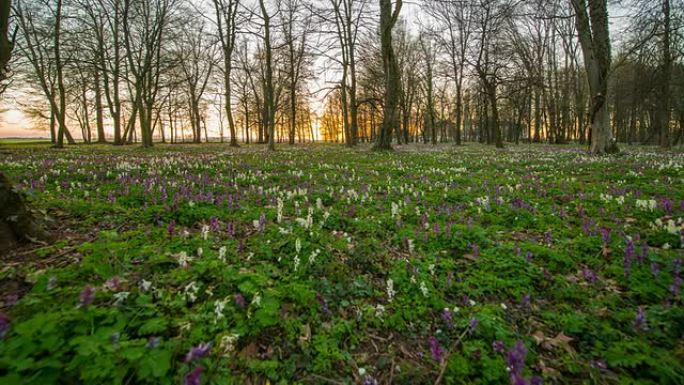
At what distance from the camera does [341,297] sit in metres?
3.01

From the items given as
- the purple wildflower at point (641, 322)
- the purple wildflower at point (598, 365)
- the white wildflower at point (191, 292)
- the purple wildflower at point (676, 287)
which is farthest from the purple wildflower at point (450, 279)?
the white wildflower at point (191, 292)

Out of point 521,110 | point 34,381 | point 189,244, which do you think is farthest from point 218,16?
point 521,110

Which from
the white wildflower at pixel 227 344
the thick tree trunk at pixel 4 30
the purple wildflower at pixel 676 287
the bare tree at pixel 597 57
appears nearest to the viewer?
the white wildflower at pixel 227 344

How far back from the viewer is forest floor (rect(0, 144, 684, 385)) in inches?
76.0

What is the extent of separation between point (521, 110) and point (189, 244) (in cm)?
4561

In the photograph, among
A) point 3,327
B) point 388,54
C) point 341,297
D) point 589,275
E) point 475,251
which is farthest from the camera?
point 388,54

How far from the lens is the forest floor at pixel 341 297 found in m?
1.93

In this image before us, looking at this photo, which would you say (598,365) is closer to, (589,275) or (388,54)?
(589,275)

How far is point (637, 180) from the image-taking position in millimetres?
7816

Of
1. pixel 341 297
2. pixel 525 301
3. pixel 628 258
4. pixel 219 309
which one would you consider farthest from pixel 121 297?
pixel 628 258

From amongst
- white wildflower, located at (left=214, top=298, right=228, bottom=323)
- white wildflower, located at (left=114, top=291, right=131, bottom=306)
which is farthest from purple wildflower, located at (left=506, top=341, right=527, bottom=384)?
white wildflower, located at (left=114, top=291, right=131, bottom=306)

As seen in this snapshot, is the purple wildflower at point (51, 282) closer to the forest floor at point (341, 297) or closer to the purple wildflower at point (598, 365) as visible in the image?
the forest floor at point (341, 297)

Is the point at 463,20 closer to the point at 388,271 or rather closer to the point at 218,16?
the point at 218,16

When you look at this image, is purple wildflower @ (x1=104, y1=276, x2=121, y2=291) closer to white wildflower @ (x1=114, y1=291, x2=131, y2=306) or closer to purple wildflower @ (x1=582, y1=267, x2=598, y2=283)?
white wildflower @ (x1=114, y1=291, x2=131, y2=306)
